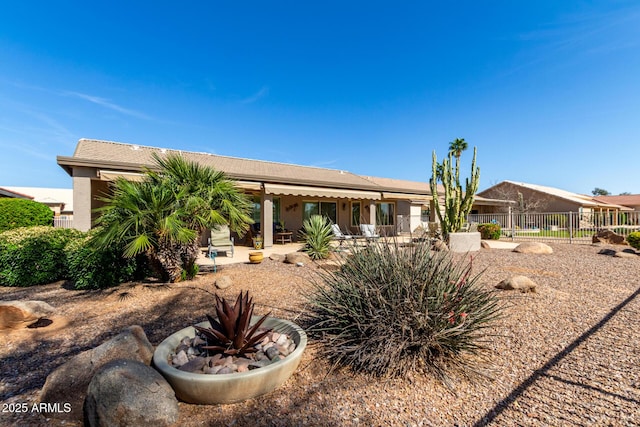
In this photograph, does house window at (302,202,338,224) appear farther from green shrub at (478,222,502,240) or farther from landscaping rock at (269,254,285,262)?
green shrub at (478,222,502,240)

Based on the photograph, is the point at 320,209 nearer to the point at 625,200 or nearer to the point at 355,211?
the point at 355,211

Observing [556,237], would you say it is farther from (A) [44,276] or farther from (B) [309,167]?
(A) [44,276]

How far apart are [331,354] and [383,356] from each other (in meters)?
0.70

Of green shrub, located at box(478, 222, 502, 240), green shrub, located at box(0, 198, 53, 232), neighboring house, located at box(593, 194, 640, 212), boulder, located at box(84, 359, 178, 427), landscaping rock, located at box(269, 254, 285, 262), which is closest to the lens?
boulder, located at box(84, 359, 178, 427)

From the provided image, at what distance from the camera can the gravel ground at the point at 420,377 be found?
2686 mm

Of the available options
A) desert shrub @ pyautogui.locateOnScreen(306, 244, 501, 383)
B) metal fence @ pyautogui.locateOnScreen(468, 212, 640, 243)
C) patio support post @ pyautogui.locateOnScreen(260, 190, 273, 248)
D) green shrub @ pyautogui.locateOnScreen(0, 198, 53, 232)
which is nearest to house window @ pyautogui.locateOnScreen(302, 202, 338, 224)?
patio support post @ pyautogui.locateOnScreen(260, 190, 273, 248)

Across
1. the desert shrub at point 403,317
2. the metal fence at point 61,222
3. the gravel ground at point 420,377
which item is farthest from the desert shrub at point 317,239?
the metal fence at point 61,222

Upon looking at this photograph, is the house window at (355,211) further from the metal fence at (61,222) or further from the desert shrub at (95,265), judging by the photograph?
the metal fence at (61,222)

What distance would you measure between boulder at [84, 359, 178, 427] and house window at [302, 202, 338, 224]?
16.0m

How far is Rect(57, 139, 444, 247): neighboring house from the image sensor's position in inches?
433

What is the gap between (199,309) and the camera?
5.53 meters

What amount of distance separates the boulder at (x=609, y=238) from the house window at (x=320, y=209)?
14.2 m

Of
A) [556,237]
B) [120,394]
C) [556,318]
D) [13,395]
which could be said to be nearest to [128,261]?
[13,395]

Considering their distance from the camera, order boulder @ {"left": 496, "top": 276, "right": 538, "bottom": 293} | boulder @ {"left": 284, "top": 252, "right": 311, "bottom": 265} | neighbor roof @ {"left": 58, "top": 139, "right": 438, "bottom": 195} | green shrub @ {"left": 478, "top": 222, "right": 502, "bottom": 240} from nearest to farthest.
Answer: boulder @ {"left": 496, "top": 276, "right": 538, "bottom": 293}, boulder @ {"left": 284, "top": 252, "right": 311, "bottom": 265}, neighbor roof @ {"left": 58, "top": 139, "right": 438, "bottom": 195}, green shrub @ {"left": 478, "top": 222, "right": 502, "bottom": 240}
